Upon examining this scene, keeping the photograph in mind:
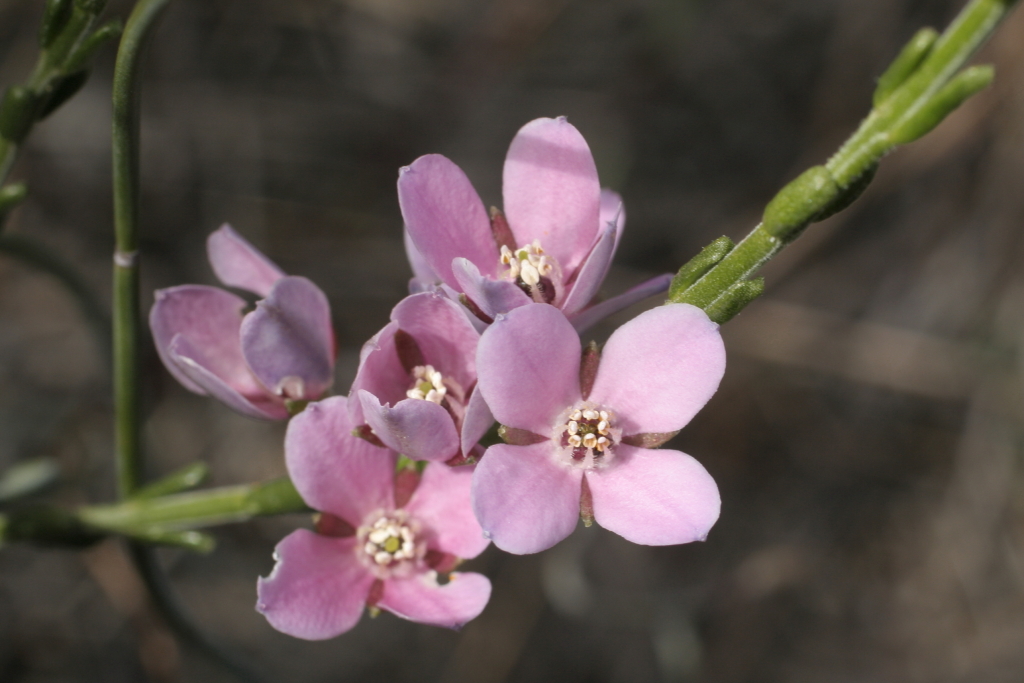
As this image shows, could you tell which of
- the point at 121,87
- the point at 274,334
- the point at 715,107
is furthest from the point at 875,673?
the point at 121,87

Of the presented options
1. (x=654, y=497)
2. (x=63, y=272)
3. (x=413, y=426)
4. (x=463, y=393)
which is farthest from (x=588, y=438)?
(x=63, y=272)

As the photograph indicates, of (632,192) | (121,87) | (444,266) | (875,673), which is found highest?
(121,87)

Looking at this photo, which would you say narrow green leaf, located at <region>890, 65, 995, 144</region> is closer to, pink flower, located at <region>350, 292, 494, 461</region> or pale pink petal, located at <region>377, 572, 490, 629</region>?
pink flower, located at <region>350, 292, 494, 461</region>

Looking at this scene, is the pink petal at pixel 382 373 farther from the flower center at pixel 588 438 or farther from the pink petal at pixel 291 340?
the flower center at pixel 588 438

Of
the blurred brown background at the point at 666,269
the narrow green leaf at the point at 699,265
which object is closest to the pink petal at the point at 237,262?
the narrow green leaf at the point at 699,265

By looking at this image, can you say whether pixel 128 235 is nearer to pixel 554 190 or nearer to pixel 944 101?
pixel 554 190

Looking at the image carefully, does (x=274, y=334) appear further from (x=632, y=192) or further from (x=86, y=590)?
(x=632, y=192)
